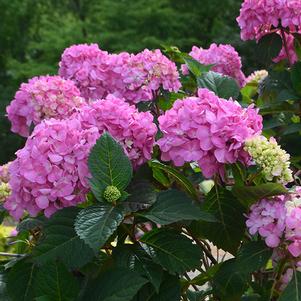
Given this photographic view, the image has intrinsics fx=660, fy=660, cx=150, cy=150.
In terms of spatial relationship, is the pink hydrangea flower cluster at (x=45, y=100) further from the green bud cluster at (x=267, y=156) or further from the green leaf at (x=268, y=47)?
the green bud cluster at (x=267, y=156)

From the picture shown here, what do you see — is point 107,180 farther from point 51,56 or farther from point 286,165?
point 51,56

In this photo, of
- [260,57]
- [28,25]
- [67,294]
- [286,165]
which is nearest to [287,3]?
[260,57]

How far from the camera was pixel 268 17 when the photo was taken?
193 centimetres

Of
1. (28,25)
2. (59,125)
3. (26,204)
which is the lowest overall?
(28,25)

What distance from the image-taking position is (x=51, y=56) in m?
11.7

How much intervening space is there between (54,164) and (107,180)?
3.8 inches

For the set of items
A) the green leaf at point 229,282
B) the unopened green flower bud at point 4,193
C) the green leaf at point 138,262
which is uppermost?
the green leaf at point 138,262

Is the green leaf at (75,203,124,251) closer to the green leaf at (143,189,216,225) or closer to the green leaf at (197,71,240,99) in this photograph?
the green leaf at (143,189,216,225)

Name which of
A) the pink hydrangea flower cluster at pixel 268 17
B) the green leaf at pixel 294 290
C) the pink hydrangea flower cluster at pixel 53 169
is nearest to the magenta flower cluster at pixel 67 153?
the pink hydrangea flower cluster at pixel 53 169

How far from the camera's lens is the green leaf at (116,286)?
1036 mm

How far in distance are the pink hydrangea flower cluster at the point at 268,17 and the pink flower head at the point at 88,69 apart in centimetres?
44

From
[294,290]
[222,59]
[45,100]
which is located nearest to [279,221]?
[294,290]

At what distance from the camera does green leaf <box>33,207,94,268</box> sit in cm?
110

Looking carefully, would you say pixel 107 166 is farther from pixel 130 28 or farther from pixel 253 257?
pixel 130 28
